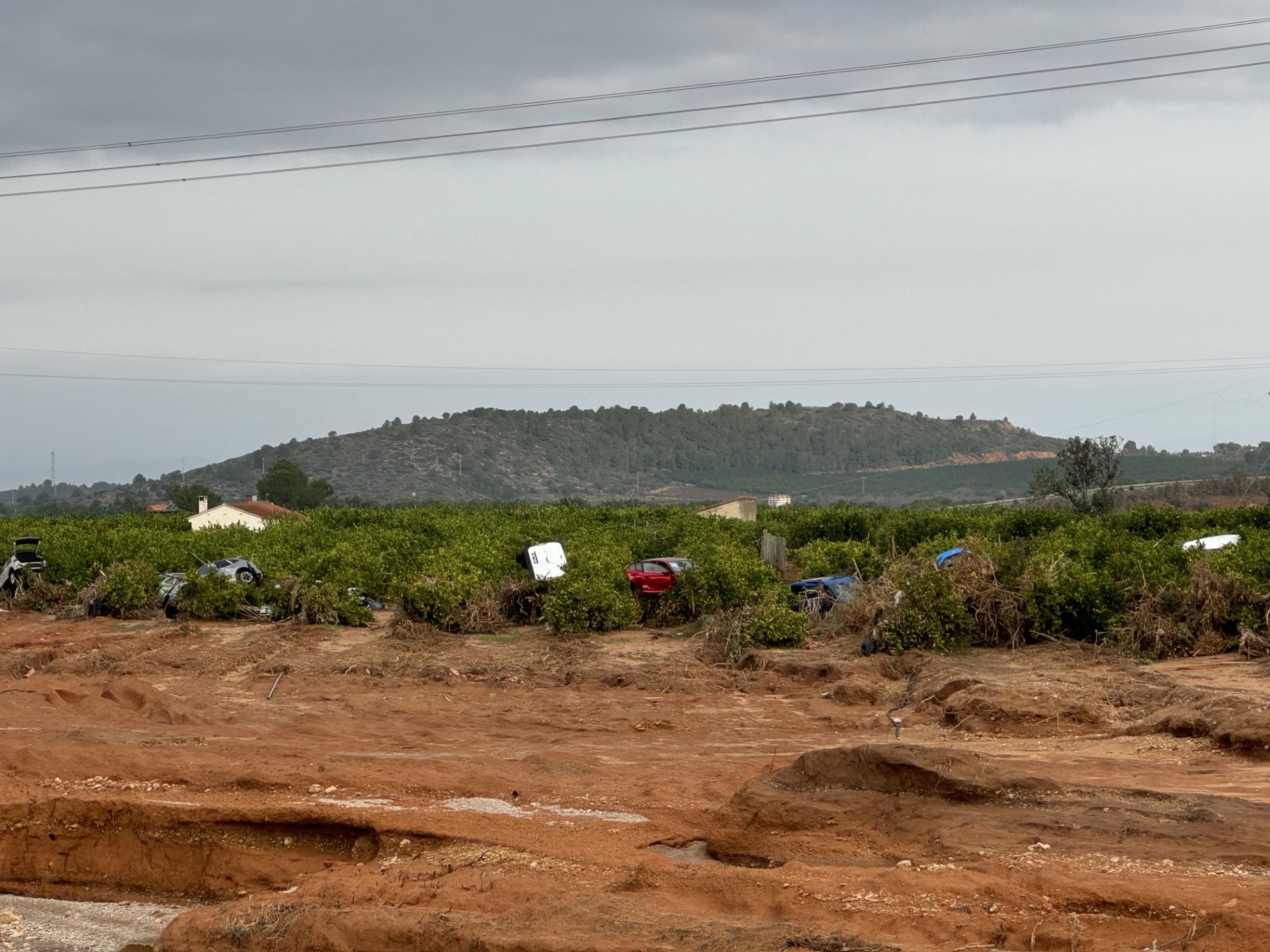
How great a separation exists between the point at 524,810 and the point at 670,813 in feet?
3.79

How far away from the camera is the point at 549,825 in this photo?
8859mm

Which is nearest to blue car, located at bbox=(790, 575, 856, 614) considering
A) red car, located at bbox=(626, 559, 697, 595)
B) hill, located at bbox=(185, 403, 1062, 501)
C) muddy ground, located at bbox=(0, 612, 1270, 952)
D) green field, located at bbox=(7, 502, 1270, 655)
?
green field, located at bbox=(7, 502, 1270, 655)

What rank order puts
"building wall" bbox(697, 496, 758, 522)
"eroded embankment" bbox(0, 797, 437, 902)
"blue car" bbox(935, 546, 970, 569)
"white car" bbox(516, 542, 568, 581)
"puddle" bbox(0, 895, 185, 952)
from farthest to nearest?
"building wall" bbox(697, 496, 758, 522) < "white car" bbox(516, 542, 568, 581) < "blue car" bbox(935, 546, 970, 569) < "eroded embankment" bbox(0, 797, 437, 902) < "puddle" bbox(0, 895, 185, 952)

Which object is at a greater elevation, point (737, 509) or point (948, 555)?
point (737, 509)

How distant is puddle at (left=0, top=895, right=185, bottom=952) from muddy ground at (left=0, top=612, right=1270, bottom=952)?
266mm

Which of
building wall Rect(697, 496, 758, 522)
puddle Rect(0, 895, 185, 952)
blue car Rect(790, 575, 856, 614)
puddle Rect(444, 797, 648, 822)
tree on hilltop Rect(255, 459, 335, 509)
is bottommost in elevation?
puddle Rect(0, 895, 185, 952)

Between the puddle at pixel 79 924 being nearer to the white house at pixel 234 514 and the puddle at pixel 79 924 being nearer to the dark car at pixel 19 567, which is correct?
the dark car at pixel 19 567

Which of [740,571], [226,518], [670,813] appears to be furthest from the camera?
[226,518]

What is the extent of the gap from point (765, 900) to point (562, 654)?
1448 centimetres

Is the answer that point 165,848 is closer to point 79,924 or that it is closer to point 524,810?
point 79,924

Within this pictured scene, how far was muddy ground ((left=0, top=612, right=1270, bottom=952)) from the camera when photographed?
22.2 feet

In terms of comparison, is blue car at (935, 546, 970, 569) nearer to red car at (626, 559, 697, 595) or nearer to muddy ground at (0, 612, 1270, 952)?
muddy ground at (0, 612, 1270, 952)

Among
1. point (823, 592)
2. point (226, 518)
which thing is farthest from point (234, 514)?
point (823, 592)

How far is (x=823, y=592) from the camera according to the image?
78.3 ft
